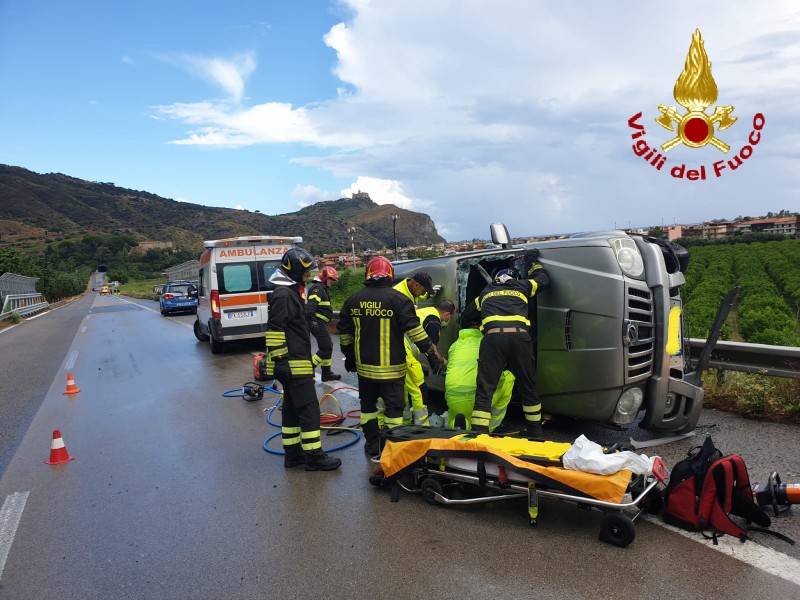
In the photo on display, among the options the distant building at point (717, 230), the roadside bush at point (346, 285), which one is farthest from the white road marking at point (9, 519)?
the distant building at point (717, 230)

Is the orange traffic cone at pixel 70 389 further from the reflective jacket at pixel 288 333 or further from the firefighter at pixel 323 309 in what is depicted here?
the reflective jacket at pixel 288 333

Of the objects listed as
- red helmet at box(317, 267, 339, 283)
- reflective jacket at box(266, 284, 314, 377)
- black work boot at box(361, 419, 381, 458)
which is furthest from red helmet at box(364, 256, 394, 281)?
red helmet at box(317, 267, 339, 283)

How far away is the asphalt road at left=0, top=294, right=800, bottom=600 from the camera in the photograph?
2895mm

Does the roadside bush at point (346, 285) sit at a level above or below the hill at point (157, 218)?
below

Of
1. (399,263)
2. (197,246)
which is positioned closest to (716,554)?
(399,263)

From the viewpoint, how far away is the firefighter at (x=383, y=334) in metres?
4.72

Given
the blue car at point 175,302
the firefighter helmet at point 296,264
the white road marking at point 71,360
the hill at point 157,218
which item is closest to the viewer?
the firefighter helmet at point 296,264

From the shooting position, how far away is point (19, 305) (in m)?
32.8

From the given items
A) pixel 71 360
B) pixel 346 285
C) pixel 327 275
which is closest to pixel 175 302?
pixel 346 285

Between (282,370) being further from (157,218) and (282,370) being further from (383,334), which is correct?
(157,218)

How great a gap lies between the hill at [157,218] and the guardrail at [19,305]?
5680cm

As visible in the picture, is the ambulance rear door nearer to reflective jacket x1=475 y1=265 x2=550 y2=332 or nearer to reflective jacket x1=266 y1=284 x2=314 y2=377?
reflective jacket x1=266 y1=284 x2=314 y2=377

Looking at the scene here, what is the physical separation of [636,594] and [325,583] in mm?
1618

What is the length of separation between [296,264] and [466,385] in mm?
1944
